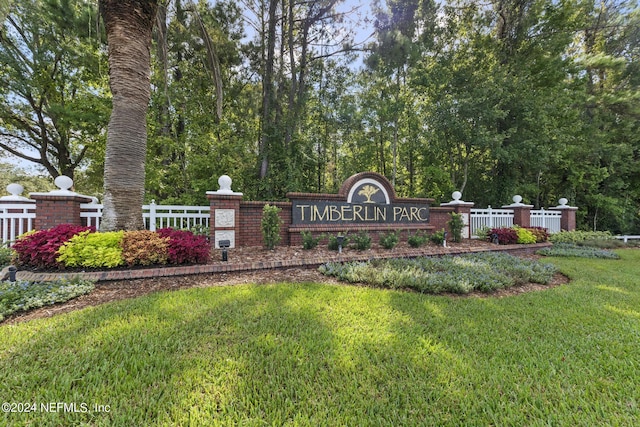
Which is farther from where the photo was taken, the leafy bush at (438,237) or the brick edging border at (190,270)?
the leafy bush at (438,237)

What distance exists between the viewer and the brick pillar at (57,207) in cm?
469

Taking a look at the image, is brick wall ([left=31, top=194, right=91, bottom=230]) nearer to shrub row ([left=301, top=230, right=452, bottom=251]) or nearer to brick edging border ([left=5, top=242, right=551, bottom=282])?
brick edging border ([left=5, top=242, right=551, bottom=282])

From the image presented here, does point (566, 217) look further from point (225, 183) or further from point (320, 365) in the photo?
point (320, 365)

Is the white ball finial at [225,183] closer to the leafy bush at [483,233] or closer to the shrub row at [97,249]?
the shrub row at [97,249]

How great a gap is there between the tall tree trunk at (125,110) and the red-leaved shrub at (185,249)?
0.80m

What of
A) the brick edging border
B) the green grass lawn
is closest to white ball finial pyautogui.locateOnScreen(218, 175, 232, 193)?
the brick edging border

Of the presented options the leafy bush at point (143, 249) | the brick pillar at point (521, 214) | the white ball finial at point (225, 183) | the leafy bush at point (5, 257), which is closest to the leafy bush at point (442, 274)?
the leafy bush at point (143, 249)

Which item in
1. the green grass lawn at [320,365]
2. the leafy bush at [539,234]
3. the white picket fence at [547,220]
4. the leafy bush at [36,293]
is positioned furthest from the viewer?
the white picket fence at [547,220]

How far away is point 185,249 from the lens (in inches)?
165

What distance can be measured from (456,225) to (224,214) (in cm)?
657

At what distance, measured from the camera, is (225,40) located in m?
10.2

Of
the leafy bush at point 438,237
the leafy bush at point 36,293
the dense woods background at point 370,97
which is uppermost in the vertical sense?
the dense woods background at point 370,97

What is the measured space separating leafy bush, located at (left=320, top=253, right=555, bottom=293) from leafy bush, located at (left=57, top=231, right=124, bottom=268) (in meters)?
3.19

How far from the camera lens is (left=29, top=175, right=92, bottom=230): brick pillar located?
15.4ft
